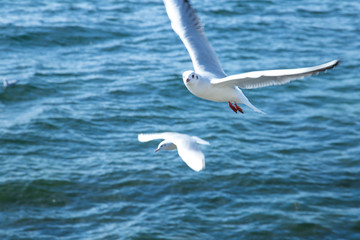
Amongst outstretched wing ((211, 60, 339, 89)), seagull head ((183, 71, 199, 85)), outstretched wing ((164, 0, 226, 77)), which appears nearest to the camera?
outstretched wing ((211, 60, 339, 89))

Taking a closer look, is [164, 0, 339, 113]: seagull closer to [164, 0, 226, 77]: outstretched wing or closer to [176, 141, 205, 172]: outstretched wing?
[164, 0, 226, 77]: outstretched wing

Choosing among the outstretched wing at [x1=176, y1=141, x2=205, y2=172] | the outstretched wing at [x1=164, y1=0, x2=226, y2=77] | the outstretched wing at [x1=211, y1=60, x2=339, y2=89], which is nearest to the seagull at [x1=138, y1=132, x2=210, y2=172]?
the outstretched wing at [x1=176, y1=141, x2=205, y2=172]

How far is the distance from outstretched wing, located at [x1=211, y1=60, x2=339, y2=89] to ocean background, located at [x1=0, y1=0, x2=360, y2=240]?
648cm

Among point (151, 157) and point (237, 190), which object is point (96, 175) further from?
point (237, 190)

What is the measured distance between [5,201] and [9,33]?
8.21 m

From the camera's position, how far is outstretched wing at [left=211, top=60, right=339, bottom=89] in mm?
5764

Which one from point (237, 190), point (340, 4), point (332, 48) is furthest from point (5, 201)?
point (340, 4)

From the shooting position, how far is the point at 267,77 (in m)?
6.49

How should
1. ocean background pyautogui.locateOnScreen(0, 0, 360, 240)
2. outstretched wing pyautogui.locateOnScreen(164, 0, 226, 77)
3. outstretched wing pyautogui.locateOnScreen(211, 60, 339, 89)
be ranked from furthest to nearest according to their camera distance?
1. ocean background pyautogui.locateOnScreen(0, 0, 360, 240)
2. outstretched wing pyautogui.locateOnScreen(164, 0, 226, 77)
3. outstretched wing pyautogui.locateOnScreen(211, 60, 339, 89)

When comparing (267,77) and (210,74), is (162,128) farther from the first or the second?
(267,77)

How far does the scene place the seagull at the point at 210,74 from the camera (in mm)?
6062

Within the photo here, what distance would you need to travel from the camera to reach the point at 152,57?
19.4 m

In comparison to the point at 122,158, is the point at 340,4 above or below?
above

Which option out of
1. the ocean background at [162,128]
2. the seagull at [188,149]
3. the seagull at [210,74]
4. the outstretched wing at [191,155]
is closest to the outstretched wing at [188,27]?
the seagull at [210,74]
